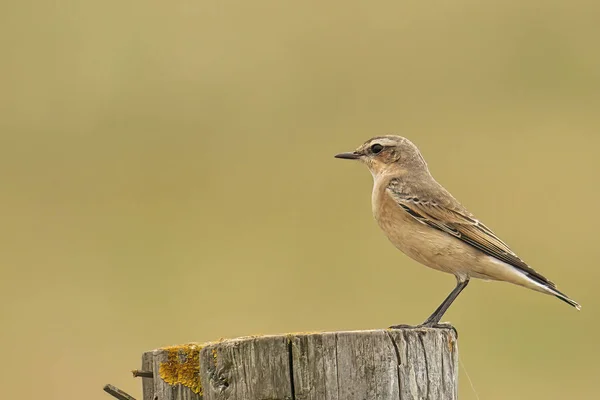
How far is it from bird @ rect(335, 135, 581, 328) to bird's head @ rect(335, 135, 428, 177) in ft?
1.45

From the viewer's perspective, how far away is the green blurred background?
583 inches

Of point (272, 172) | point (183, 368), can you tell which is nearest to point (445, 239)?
point (183, 368)

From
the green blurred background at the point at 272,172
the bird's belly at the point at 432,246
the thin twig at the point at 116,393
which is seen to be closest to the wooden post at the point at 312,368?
the thin twig at the point at 116,393

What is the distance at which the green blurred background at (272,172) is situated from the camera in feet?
48.6

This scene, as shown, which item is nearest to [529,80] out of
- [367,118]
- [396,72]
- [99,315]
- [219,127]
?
[396,72]

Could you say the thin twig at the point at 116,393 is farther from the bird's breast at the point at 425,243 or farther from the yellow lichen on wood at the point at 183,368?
the bird's breast at the point at 425,243

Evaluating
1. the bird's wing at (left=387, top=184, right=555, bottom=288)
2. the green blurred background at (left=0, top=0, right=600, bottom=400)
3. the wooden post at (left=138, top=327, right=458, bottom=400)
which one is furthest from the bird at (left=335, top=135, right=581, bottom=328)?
the green blurred background at (left=0, top=0, right=600, bottom=400)

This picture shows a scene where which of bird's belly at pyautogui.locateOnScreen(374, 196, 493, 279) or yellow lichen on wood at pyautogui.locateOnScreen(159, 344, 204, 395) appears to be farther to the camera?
bird's belly at pyautogui.locateOnScreen(374, 196, 493, 279)

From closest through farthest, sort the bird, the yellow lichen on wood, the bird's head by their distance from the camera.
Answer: the yellow lichen on wood, the bird, the bird's head

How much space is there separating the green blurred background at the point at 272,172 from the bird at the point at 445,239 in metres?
4.32

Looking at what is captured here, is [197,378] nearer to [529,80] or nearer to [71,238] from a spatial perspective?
[71,238]

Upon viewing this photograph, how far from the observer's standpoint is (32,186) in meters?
20.2

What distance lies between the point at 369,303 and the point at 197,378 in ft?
33.1

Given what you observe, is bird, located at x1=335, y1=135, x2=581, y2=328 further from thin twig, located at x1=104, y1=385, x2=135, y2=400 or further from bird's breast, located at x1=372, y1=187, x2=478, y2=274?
thin twig, located at x1=104, y1=385, x2=135, y2=400
